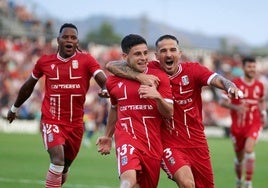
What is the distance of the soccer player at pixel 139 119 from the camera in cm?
981

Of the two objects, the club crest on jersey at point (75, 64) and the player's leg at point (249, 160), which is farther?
the player's leg at point (249, 160)

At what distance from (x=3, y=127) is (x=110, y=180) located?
71.0 feet

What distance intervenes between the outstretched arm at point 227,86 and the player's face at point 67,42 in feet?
9.55

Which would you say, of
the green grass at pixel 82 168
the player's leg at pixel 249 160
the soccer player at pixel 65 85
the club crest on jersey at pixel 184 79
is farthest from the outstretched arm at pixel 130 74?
the player's leg at pixel 249 160

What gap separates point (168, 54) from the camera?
414 inches

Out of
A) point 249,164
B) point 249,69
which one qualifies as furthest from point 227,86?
point 249,69

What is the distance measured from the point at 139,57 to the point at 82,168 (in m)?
10.8

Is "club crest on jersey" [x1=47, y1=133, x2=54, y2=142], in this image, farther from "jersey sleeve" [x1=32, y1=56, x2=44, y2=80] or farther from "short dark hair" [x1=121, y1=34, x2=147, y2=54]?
"short dark hair" [x1=121, y1=34, x2=147, y2=54]

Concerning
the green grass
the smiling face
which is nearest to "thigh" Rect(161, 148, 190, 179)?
the green grass

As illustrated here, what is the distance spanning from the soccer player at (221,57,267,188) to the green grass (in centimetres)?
83

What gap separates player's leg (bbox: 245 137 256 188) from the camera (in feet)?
54.1

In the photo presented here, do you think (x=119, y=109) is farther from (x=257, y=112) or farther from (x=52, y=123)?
(x=257, y=112)

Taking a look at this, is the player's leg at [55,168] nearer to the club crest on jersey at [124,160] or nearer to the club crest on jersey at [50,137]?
the club crest on jersey at [50,137]

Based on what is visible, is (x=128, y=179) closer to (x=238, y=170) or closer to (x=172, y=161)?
(x=172, y=161)
